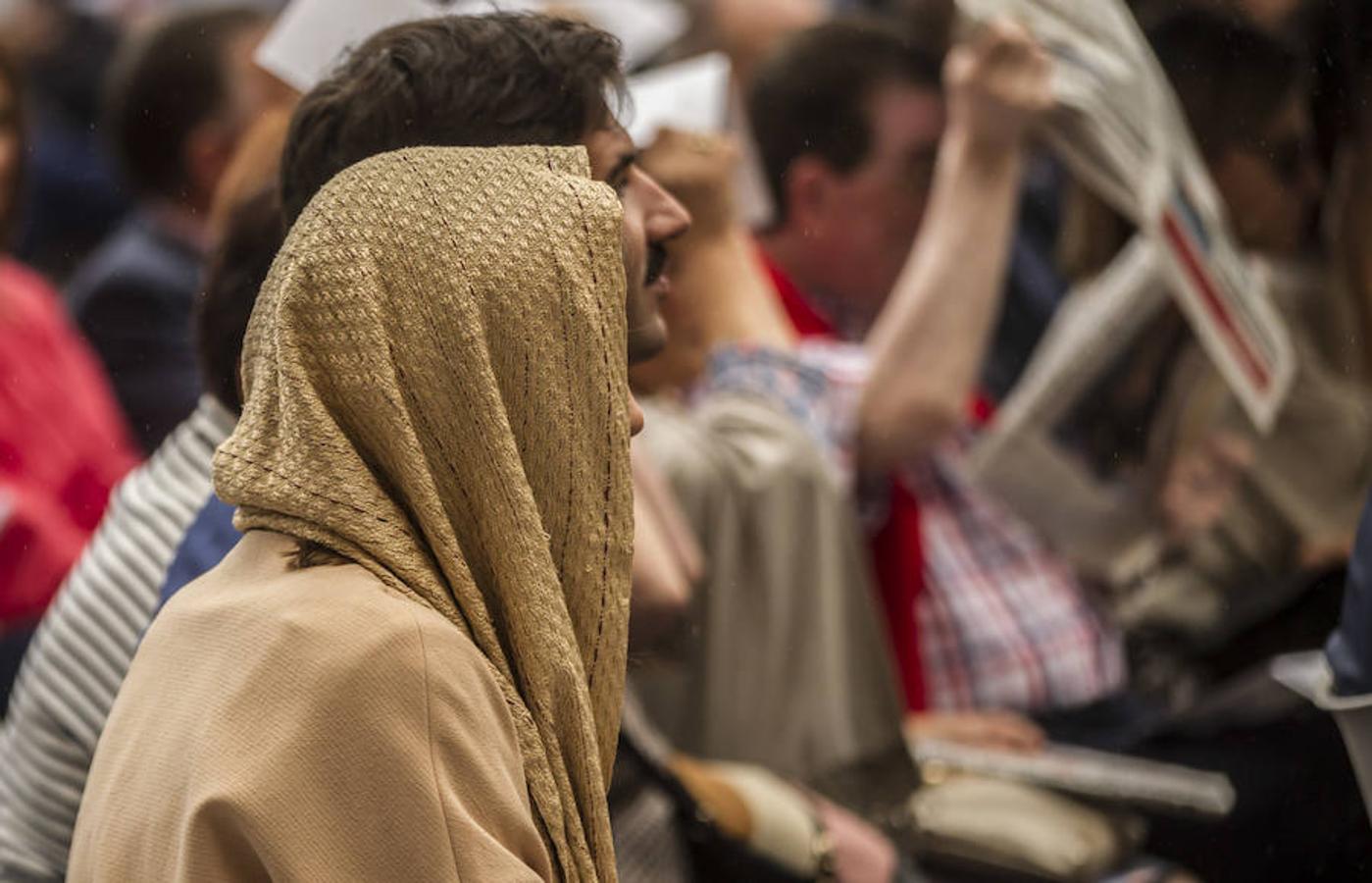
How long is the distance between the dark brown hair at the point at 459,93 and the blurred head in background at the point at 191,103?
43 centimetres

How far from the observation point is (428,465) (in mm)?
1135

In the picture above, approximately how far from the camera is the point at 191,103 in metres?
1.89

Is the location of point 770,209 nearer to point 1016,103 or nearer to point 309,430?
point 1016,103

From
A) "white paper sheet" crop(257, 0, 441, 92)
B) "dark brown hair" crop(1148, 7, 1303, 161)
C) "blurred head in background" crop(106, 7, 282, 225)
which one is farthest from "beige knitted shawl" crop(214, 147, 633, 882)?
"dark brown hair" crop(1148, 7, 1303, 161)

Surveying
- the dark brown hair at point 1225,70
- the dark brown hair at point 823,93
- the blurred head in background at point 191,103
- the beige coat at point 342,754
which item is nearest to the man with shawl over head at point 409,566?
the beige coat at point 342,754

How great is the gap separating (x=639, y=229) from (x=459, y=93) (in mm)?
127

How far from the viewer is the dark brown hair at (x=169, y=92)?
1876 mm

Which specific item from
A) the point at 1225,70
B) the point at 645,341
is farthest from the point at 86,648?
the point at 1225,70

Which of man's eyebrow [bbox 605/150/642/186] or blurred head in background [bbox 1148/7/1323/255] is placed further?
blurred head in background [bbox 1148/7/1323/255]

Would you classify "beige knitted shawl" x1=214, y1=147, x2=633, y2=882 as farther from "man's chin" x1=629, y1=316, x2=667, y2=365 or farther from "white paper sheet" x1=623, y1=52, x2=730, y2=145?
"white paper sheet" x1=623, y1=52, x2=730, y2=145

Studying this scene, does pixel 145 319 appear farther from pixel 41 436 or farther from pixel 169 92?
pixel 41 436

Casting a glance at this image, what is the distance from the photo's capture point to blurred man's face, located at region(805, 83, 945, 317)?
223 cm

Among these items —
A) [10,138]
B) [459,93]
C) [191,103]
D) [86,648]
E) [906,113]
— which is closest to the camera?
[459,93]

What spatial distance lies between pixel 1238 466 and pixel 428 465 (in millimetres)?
1647
